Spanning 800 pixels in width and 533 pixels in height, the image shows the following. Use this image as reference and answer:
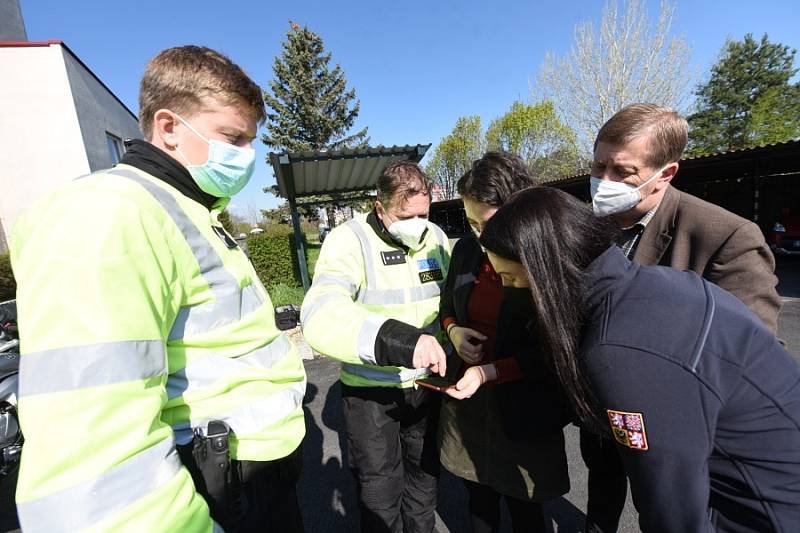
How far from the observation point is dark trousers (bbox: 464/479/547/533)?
1.74 metres

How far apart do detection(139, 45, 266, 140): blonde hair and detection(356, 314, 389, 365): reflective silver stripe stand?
32.9 inches

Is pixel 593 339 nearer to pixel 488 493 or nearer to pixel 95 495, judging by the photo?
pixel 95 495

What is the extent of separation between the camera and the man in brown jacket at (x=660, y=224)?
54.7 inches

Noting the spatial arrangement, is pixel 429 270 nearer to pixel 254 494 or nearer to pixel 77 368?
pixel 254 494

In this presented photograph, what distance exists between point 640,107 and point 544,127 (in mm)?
28905

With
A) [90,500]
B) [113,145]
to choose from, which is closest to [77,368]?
[90,500]

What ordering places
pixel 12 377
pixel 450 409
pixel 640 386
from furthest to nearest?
pixel 12 377 → pixel 450 409 → pixel 640 386

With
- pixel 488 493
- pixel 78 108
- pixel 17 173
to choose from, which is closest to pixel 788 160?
pixel 488 493

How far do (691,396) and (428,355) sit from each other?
0.73m

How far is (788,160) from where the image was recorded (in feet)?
28.5

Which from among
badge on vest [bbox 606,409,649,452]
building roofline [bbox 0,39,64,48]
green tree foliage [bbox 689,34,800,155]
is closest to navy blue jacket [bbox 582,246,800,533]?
badge on vest [bbox 606,409,649,452]

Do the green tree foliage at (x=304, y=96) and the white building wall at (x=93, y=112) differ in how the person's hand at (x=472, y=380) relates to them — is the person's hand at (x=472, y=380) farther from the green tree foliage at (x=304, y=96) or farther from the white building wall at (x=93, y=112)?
the green tree foliage at (x=304, y=96)

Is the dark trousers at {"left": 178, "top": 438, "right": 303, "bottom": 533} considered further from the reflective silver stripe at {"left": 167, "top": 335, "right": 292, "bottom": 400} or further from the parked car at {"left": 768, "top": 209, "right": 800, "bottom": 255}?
the parked car at {"left": 768, "top": 209, "right": 800, "bottom": 255}

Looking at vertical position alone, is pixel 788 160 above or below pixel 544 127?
below
